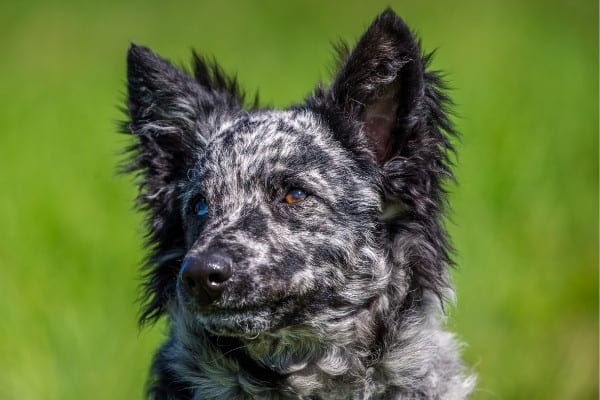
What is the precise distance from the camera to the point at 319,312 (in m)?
5.50

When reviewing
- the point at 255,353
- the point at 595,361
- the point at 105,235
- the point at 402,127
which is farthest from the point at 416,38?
the point at 105,235

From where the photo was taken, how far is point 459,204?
1097 centimetres

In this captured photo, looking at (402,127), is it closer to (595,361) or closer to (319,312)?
(319,312)

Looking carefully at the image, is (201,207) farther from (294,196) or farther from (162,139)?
(162,139)

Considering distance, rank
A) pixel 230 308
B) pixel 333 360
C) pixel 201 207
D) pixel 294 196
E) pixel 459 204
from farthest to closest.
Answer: pixel 459 204, pixel 201 207, pixel 294 196, pixel 333 360, pixel 230 308

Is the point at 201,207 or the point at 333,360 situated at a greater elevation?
the point at 201,207

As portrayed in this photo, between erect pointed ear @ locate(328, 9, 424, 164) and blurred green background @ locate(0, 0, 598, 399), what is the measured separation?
775 millimetres

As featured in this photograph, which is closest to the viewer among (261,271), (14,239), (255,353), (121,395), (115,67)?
(261,271)

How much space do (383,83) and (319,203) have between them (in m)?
0.77

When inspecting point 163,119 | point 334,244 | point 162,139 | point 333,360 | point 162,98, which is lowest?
point 333,360

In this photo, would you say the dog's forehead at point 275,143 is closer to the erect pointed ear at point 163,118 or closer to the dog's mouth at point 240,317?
the erect pointed ear at point 163,118

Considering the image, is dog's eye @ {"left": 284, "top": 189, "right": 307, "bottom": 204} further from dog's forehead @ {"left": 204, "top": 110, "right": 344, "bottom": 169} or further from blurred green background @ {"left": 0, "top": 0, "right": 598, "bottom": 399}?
blurred green background @ {"left": 0, "top": 0, "right": 598, "bottom": 399}

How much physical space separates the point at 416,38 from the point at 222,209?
1.41 metres

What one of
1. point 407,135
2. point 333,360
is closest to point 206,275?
point 333,360
